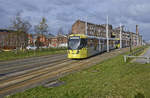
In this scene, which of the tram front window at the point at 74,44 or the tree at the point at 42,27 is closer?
the tram front window at the point at 74,44

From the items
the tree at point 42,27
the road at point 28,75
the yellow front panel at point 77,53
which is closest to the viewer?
the road at point 28,75

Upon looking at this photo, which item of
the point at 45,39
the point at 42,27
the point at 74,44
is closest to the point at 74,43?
the point at 74,44

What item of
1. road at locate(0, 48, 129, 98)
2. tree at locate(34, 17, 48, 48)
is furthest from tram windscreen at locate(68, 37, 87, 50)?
tree at locate(34, 17, 48, 48)

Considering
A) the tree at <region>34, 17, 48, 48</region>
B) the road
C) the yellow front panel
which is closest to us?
the road

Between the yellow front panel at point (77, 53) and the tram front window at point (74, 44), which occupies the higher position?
the tram front window at point (74, 44)

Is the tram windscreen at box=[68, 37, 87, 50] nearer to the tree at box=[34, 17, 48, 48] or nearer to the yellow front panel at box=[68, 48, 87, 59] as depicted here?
the yellow front panel at box=[68, 48, 87, 59]

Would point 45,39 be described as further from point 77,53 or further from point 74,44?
point 77,53

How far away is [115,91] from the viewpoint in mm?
5277

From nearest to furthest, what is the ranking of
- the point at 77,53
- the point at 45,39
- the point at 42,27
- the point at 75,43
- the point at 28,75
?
the point at 28,75, the point at 77,53, the point at 75,43, the point at 42,27, the point at 45,39

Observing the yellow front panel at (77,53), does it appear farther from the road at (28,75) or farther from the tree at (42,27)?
the tree at (42,27)

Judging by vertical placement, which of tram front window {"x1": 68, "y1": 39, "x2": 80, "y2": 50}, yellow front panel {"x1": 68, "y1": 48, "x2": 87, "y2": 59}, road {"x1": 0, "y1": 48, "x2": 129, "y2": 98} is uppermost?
tram front window {"x1": 68, "y1": 39, "x2": 80, "y2": 50}

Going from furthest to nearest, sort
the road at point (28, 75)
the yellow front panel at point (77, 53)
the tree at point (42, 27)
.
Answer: the tree at point (42, 27) → the yellow front panel at point (77, 53) → the road at point (28, 75)

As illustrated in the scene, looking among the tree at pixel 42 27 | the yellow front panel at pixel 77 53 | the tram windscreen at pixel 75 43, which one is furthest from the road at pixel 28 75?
the tree at pixel 42 27

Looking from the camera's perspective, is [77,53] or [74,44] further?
[74,44]
